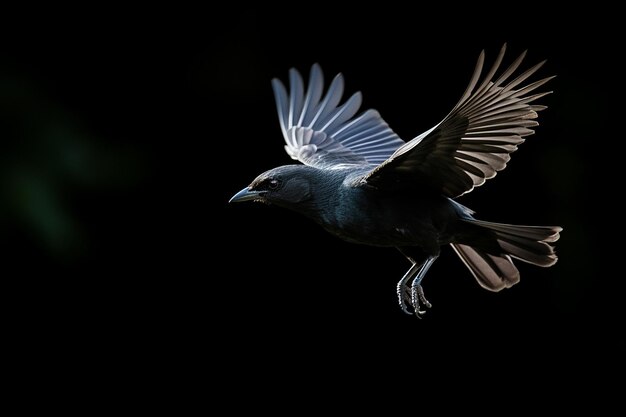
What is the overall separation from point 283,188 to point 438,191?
605mm

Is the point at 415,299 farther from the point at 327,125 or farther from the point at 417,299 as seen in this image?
the point at 327,125

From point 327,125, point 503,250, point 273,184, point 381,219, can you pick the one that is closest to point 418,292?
point 381,219

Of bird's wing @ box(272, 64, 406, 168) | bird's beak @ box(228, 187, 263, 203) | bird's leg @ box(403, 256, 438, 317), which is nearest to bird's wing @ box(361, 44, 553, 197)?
bird's leg @ box(403, 256, 438, 317)

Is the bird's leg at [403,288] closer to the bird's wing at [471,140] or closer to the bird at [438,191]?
the bird at [438,191]

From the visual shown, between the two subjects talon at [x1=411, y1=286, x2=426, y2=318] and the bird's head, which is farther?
the bird's head

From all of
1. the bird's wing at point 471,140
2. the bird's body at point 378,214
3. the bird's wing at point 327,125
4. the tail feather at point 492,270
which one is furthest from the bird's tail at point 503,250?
the bird's wing at point 327,125

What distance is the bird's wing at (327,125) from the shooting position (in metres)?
5.07

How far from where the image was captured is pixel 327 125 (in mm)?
5379

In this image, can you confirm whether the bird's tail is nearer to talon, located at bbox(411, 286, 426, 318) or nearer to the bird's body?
the bird's body

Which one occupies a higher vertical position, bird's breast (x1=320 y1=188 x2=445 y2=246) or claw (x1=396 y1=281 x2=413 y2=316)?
bird's breast (x1=320 y1=188 x2=445 y2=246)

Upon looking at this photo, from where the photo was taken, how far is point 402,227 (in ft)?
12.1

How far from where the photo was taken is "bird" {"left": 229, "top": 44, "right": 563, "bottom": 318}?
3.42 meters

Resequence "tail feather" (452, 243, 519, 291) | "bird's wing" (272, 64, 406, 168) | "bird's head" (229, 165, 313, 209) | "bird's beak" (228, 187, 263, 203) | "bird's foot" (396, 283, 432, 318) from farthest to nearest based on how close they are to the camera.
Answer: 1. "bird's wing" (272, 64, 406, 168)
2. "tail feather" (452, 243, 519, 291)
3. "bird's beak" (228, 187, 263, 203)
4. "bird's head" (229, 165, 313, 209)
5. "bird's foot" (396, 283, 432, 318)

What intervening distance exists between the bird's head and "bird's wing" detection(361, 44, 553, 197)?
0.94 ft
